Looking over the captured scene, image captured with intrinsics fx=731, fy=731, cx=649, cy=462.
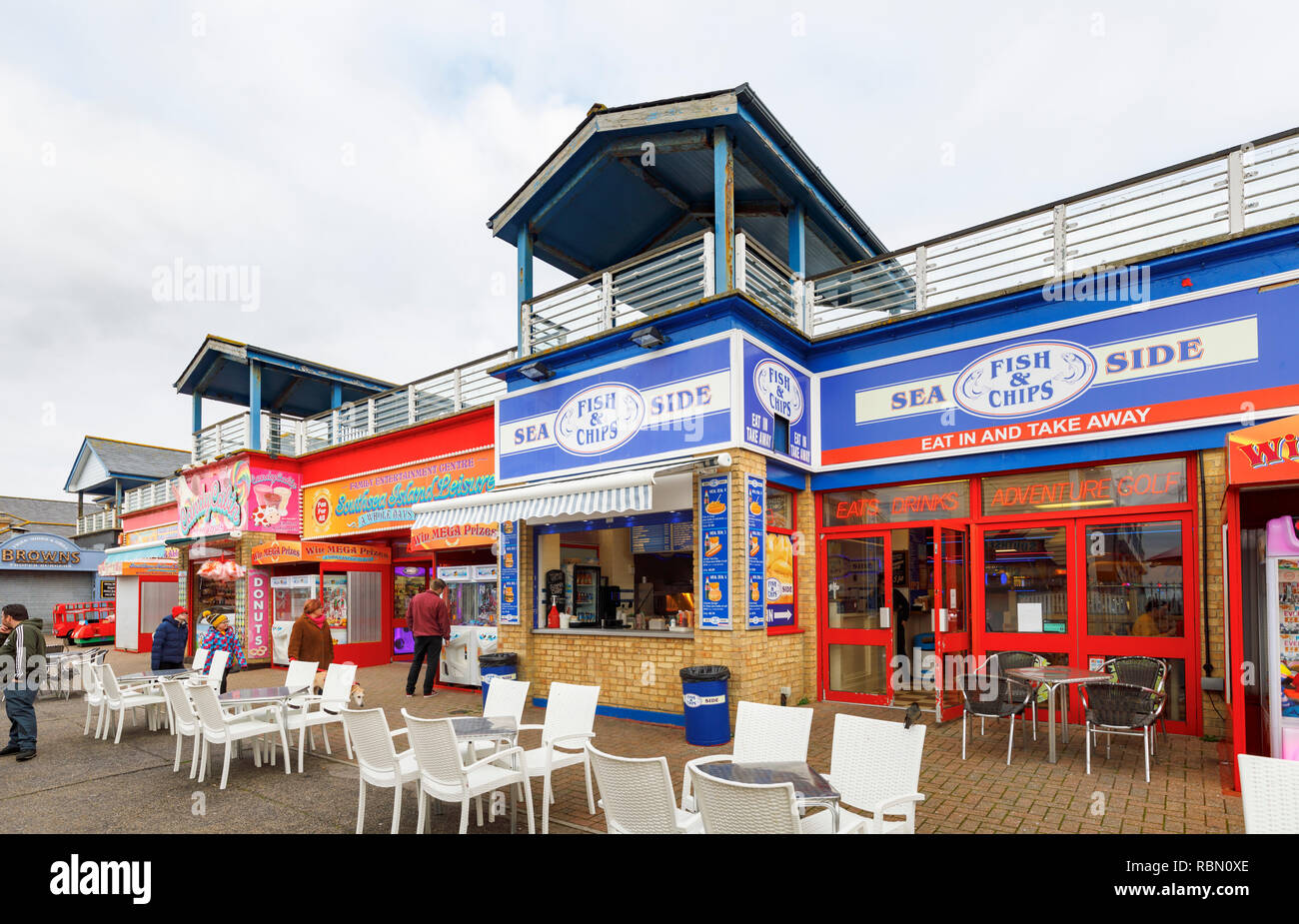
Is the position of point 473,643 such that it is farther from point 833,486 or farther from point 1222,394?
point 1222,394

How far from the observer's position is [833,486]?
9.18 metres

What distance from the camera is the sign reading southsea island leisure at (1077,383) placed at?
22.1ft

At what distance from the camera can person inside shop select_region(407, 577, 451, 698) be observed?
1050cm

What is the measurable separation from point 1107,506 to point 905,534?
2.39 m

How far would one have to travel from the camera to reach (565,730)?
5809mm

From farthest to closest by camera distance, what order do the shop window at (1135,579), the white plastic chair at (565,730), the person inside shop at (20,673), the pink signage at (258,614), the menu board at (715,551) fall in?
the pink signage at (258,614), the menu board at (715,551), the person inside shop at (20,673), the shop window at (1135,579), the white plastic chair at (565,730)

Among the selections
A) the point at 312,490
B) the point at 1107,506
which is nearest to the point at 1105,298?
the point at 1107,506

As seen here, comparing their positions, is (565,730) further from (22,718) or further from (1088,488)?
(22,718)

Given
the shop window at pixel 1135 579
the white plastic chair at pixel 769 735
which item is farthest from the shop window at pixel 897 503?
the white plastic chair at pixel 769 735

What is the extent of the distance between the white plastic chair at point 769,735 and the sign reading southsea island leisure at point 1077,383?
4709mm

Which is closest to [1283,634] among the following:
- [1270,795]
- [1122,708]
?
[1122,708]

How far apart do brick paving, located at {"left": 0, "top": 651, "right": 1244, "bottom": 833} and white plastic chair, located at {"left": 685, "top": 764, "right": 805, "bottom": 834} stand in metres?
2.16

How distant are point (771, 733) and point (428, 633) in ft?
23.2

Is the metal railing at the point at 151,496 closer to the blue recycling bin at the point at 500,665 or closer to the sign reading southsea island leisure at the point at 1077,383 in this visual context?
the blue recycling bin at the point at 500,665
